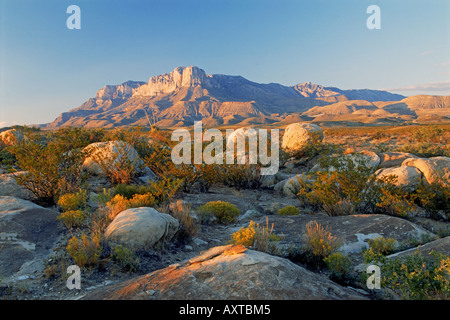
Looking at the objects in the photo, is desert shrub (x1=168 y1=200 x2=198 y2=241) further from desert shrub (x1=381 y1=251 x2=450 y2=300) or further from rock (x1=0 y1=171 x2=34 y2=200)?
rock (x1=0 y1=171 x2=34 y2=200)

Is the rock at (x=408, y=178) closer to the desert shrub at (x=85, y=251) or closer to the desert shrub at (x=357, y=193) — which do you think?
the desert shrub at (x=357, y=193)

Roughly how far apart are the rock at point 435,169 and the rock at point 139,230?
8.49 metres

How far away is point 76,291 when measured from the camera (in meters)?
4.45

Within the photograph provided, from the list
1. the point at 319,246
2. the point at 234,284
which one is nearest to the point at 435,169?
the point at 319,246

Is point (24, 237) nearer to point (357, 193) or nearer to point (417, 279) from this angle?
point (417, 279)

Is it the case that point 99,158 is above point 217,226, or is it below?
above

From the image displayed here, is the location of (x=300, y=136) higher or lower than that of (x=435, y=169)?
higher

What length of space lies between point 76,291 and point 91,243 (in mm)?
1014

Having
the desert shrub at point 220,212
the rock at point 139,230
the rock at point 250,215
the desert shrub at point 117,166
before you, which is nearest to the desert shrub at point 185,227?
the rock at point 139,230

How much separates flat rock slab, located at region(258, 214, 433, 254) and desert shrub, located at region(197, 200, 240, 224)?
4.94ft

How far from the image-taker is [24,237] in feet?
19.2

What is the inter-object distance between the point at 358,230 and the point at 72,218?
Result: 22.1 feet
